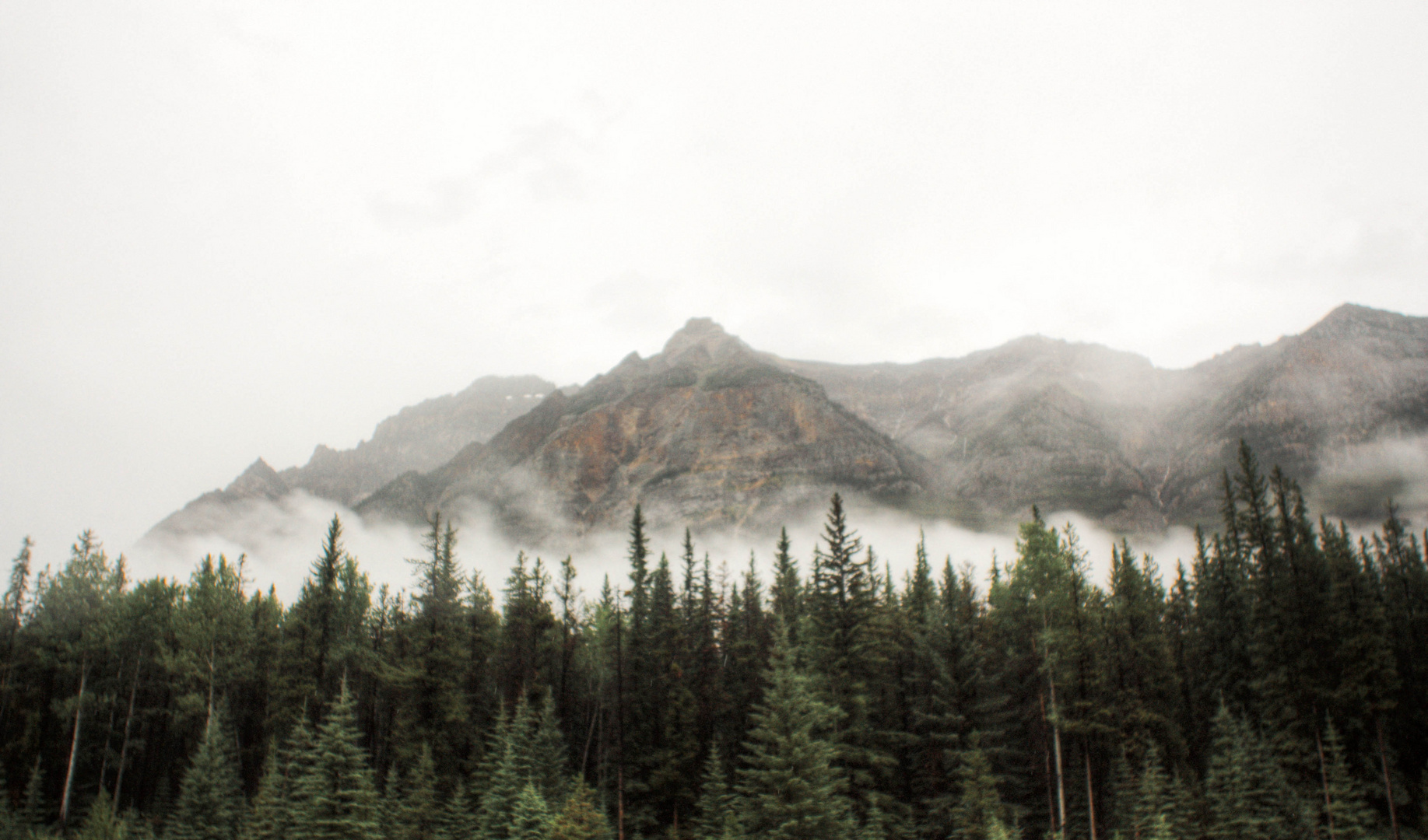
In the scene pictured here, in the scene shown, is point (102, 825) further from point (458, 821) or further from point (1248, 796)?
point (1248, 796)

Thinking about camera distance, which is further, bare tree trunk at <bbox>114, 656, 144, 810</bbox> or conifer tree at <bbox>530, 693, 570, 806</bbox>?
bare tree trunk at <bbox>114, 656, 144, 810</bbox>

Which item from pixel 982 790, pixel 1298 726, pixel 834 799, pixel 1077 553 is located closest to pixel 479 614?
pixel 834 799

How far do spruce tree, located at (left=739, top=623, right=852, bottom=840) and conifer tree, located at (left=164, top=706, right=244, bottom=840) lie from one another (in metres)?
29.7

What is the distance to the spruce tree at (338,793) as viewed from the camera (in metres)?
36.0

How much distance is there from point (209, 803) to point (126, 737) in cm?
1294

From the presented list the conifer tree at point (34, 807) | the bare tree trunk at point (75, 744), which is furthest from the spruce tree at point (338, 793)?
the bare tree trunk at point (75, 744)

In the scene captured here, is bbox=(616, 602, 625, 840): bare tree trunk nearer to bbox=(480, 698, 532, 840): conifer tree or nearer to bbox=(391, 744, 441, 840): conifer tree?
bbox=(480, 698, 532, 840): conifer tree

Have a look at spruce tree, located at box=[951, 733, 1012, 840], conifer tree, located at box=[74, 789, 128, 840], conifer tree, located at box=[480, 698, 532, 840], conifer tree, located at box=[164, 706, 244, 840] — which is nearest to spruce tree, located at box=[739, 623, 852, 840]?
spruce tree, located at box=[951, 733, 1012, 840]

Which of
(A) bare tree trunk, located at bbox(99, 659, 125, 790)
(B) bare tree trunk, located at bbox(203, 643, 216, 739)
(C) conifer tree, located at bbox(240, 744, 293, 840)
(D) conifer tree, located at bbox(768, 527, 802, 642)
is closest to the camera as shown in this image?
(C) conifer tree, located at bbox(240, 744, 293, 840)

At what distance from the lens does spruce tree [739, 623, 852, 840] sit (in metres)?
31.2

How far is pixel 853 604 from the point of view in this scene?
139 ft

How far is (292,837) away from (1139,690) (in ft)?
142

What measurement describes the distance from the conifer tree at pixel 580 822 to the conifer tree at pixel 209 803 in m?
19.8

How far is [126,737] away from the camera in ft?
166
